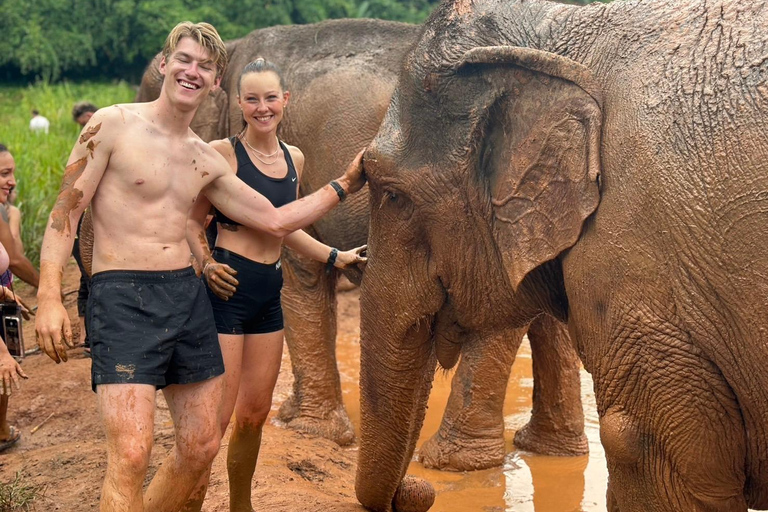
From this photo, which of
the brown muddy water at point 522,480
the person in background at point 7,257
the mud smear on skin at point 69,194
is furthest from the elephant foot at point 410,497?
the person in background at point 7,257

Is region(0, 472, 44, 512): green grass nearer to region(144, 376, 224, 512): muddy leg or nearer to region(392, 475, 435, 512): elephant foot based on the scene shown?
region(144, 376, 224, 512): muddy leg

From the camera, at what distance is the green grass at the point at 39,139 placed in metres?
9.42

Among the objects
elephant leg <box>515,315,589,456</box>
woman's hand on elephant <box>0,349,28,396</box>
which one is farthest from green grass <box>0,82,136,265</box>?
woman's hand on elephant <box>0,349,28,396</box>

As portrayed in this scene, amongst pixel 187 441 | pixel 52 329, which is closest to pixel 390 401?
pixel 187 441

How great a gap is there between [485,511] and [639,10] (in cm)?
290

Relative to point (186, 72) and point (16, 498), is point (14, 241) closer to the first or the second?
point (16, 498)

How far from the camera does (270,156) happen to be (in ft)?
13.6

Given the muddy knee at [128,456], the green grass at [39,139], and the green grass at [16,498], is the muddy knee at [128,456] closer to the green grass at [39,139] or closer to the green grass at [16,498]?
the green grass at [16,498]

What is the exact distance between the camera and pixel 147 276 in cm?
338

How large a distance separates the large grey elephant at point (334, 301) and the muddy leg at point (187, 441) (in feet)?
7.87

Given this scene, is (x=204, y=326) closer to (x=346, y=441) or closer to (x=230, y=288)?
(x=230, y=288)

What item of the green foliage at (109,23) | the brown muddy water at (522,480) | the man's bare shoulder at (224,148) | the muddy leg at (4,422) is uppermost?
the green foliage at (109,23)

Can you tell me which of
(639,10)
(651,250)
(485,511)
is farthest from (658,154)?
(485,511)

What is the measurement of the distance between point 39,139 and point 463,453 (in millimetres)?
7821
